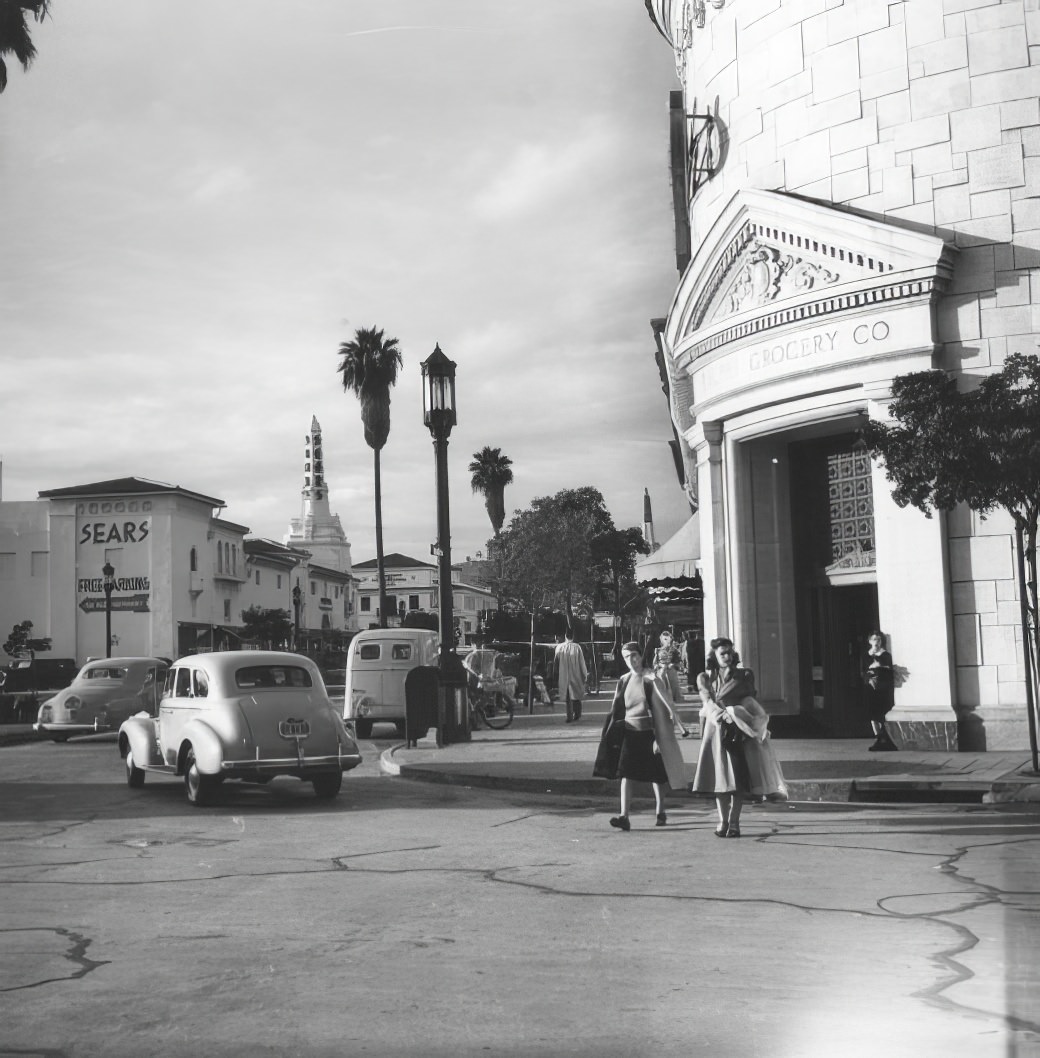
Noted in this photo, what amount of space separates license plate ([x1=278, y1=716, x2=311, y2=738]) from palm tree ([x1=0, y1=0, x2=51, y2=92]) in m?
12.1

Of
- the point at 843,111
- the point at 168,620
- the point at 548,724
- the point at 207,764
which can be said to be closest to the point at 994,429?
the point at 843,111

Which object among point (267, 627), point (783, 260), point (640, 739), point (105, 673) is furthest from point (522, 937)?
point (267, 627)

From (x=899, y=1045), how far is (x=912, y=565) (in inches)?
516

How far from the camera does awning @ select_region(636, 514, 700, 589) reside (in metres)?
24.5

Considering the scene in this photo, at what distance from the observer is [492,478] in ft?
291

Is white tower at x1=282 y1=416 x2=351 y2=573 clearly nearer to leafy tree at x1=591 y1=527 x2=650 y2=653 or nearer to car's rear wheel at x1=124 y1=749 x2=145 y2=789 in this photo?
leafy tree at x1=591 y1=527 x2=650 y2=653

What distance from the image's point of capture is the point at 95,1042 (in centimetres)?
494

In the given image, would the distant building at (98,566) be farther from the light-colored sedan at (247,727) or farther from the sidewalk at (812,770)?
the light-colored sedan at (247,727)

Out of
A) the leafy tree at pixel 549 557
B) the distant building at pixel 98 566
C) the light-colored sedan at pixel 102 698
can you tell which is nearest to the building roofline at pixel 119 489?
the distant building at pixel 98 566

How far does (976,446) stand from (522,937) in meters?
9.19

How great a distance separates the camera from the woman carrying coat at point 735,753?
10.7 metres

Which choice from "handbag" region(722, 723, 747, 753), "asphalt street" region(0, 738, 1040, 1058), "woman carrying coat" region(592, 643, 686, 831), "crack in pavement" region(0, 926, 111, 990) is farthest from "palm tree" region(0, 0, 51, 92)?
"crack in pavement" region(0, 926, 111, 990)

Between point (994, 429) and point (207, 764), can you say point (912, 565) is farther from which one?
point (207, 764)

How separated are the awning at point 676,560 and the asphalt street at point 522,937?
1267cm
